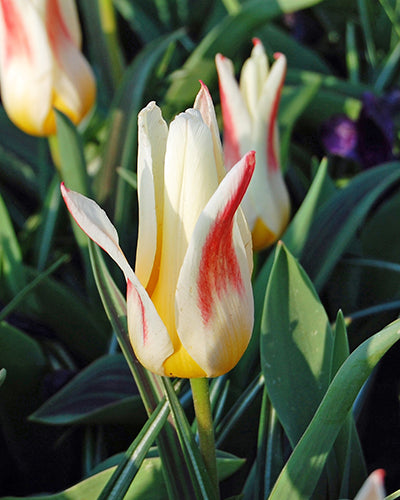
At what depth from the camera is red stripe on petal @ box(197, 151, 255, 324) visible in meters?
0.41

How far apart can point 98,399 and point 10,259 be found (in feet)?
0.75

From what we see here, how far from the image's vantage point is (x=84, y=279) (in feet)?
3.53

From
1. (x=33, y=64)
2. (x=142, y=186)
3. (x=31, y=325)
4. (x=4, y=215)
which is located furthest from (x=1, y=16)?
(x=142, y=186)

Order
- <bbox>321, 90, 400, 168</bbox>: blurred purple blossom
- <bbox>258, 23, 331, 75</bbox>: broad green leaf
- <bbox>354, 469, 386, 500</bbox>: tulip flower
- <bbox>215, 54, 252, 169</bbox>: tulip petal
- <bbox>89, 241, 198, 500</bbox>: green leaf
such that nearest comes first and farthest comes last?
<bbox>354, 469, 386, 500</bbox>: tulip flower < <bbox>89, 241, 198, 500</bbox>: green leaf < <bbox>215, 54, 252, 169</bbox>: tulip petal < <bbox>321, 90, 400, 168</bbox>: blurred purple blossom < <bbox>258, 23, 331, 75</bbox>: broad green leaf

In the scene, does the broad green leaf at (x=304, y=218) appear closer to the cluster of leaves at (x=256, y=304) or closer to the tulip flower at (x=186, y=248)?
the cluster of leaves at (x=256, y=304)

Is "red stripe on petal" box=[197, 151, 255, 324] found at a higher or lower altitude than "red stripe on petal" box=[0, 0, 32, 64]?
lower

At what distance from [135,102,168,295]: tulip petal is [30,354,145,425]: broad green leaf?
11.8 inches

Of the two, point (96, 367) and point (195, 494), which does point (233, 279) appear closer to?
point (195, 494)

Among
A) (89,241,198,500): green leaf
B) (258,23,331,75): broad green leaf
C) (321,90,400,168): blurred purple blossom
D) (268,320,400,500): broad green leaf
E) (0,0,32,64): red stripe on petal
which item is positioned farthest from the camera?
(258,23,331,75): broad green leaf

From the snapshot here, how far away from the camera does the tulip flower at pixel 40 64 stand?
83 cm

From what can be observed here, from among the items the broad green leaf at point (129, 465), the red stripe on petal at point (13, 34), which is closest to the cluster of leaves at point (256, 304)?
the broad green leaf at point (129, 465)

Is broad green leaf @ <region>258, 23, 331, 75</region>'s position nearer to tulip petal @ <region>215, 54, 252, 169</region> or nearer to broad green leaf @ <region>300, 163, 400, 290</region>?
broad green leaf @ <region>300, 163, 400, 290</region>

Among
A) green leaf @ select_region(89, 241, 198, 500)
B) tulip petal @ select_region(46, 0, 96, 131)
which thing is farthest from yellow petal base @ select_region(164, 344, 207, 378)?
tulip petal @ select_region(46, 0, 96, 131)

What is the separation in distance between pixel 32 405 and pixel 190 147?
1.74 feet
